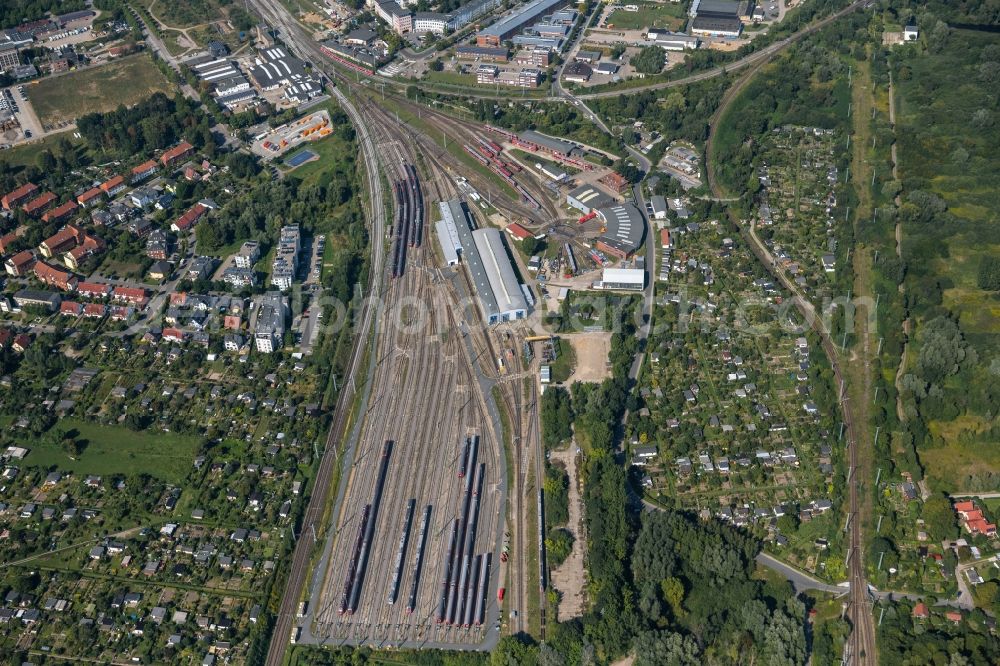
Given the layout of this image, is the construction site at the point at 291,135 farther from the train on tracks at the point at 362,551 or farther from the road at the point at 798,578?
the road at the point at 798,578

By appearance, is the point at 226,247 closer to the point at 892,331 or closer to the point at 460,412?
the point at 460,412

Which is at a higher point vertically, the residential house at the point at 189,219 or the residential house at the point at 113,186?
the residential house at the point at 113,186

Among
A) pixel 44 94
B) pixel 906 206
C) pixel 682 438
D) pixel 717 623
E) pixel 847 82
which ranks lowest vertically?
pixel 717 623

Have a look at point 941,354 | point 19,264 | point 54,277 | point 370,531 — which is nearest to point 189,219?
point 54,277

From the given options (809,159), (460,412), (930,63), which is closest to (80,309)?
(460,412)

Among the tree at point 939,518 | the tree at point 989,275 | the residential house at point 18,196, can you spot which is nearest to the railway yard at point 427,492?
the tree at point 939,518

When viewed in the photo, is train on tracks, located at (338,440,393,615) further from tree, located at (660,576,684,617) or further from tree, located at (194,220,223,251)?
tree, located at (194,220,223,251)

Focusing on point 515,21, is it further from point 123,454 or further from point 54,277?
point 123,454
